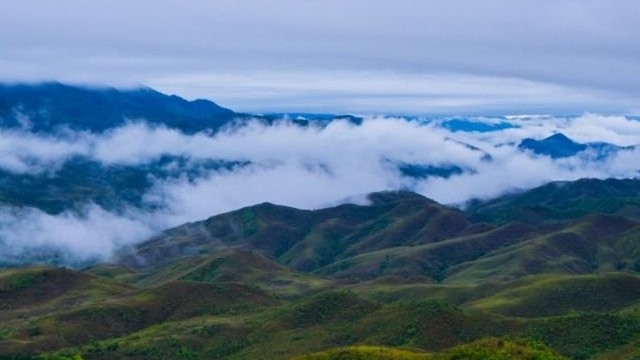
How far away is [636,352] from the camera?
120000 millimetres

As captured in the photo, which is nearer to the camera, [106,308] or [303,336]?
[303,336]

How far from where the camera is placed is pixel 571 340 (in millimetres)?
145500

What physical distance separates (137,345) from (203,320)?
21964mm

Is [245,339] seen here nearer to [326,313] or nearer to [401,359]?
[326,313]

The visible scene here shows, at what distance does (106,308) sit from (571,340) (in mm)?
97435

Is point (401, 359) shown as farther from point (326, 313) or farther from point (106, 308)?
point (106, 308)

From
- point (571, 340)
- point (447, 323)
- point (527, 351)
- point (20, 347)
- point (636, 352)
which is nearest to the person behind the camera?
point (527, 351)

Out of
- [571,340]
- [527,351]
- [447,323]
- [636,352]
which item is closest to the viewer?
[527,351]

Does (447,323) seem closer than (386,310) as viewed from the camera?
Yes

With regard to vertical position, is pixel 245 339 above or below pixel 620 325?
below

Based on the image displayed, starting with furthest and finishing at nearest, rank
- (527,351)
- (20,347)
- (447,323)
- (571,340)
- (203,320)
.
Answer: (203,320), (20,347), (447,323), (571,340), (527,351)

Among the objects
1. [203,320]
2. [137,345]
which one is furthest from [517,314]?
[137,345]

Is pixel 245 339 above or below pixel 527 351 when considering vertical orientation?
below

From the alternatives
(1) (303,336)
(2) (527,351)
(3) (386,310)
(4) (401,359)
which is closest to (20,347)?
(1) (303,336)
